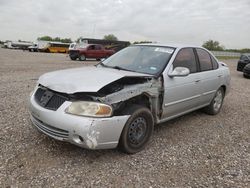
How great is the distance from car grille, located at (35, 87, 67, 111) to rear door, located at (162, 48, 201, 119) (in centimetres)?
163

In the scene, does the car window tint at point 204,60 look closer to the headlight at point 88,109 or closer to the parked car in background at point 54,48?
the headlight at point 88,109

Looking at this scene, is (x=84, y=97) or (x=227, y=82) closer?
(x=84, y=97)

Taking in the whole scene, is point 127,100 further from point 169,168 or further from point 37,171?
point 37,171

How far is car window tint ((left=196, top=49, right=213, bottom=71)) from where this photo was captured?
15.7 ft

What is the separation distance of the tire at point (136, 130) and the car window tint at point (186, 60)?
3.70 ft

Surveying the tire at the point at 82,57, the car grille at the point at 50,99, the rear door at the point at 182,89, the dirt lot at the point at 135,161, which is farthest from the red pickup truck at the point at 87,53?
the car grille at the point at 50,99

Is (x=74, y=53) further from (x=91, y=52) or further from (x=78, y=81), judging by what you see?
(x=78, y=81)

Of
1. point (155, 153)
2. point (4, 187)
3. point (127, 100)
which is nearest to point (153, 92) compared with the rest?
point (127, 100)

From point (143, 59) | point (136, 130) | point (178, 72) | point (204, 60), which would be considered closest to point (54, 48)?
point (204, 60)

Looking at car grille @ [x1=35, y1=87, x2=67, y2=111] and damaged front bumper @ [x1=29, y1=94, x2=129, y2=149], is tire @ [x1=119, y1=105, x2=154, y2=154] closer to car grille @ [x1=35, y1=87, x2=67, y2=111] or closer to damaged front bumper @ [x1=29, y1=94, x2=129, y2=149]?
damaged front bumper @ [x1=29, y1=94, x2=129, y2=149]

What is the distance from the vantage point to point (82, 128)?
9.00 ft

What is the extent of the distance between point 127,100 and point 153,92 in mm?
499

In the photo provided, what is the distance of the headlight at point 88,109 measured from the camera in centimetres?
282

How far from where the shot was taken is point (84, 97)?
294cm
